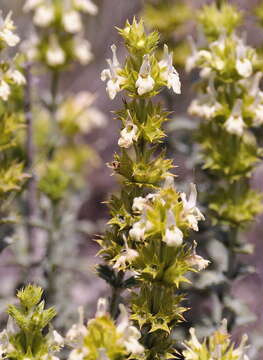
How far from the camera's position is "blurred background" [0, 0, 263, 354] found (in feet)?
17.6

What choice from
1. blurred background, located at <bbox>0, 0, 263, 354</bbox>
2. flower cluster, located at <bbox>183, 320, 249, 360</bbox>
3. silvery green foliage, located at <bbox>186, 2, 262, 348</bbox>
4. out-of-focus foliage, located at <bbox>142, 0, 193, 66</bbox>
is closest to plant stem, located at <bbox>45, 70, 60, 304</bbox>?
blurred background, located at <bbox>0, 0, 263, 354</bbox>

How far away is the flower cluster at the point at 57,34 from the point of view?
436 centimetres

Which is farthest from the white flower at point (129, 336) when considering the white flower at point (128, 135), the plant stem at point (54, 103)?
the plant stem at point (54, 103)

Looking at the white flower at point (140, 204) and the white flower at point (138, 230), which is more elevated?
the white flower at point (140, 204)

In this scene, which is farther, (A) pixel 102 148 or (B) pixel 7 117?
(A) pixel 102 148

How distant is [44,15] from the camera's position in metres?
4.33

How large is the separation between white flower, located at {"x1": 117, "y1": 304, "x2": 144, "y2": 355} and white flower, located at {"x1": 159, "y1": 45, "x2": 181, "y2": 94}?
97 centimetres

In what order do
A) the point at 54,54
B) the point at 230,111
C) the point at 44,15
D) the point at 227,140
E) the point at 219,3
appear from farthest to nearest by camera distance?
the point at 54,54
the point at 44,15
the point at 219,3
the point at 227,140
the point at 230,111

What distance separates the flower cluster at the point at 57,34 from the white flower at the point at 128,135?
1.84 metres

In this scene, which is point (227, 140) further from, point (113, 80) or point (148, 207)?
point (148, 207)

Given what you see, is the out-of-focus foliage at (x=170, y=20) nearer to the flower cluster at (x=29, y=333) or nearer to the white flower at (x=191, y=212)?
the white flower at (x=191, y=212)

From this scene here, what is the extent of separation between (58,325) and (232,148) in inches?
60.9

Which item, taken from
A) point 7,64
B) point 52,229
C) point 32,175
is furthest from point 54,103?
point 7,64

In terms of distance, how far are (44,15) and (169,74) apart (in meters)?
1.86
